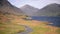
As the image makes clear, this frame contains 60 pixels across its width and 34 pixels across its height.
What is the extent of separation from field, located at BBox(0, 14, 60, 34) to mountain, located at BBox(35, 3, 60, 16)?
20 cm

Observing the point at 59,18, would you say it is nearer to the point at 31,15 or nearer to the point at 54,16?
the point at 54,16

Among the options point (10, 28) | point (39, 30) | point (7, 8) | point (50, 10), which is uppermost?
point (7, 8)

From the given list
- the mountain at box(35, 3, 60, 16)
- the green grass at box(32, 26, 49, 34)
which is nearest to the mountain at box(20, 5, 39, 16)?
the mountain at box(35, 3, 60, 16)

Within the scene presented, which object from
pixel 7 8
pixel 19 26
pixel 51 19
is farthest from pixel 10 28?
pixel 51 19

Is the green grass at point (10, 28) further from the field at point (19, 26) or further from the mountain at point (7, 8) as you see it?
the mountain at point (7, 8)

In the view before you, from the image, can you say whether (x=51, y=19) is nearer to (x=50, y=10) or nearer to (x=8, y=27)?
(x=50, y=10)

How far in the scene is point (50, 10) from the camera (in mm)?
3131

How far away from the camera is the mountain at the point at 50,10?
3098 millimetres

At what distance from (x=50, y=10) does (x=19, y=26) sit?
2.62ft

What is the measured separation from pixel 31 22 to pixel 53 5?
2.10 feet

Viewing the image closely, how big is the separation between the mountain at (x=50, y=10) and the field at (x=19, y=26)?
20 centimetres

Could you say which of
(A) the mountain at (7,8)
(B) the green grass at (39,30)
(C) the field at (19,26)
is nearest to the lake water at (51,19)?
(C) the field at (19,26)

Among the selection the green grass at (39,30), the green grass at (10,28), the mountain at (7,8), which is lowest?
the green grass at (39,30)

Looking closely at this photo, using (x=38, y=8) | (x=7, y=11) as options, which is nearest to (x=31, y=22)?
(x=38, y=8)
